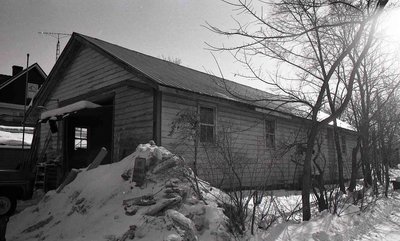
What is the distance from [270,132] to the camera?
51.9ft

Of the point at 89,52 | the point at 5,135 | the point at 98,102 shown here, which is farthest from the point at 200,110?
the point at 5,135

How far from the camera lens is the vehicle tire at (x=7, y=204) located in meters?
9.04

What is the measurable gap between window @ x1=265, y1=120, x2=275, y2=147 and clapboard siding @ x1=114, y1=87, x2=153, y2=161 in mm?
6379

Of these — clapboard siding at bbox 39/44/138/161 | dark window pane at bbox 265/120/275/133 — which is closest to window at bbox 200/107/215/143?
clapboard siding at bbox 39/44/138/161

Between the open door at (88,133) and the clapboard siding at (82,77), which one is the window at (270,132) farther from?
the open door at (88,133)

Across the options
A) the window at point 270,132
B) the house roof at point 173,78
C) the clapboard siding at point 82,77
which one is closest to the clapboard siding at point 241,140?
the window at point 270,132

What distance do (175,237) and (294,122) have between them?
13515 millimetres

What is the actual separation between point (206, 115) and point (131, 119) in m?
2.73

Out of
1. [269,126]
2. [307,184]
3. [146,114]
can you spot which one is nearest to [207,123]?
[146,114]

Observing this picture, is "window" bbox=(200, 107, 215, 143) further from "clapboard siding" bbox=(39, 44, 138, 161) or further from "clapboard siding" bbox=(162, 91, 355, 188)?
"clapboard siding" bbox=(39, 44, 138, 161)

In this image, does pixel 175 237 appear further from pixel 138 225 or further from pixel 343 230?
pixel 343 230

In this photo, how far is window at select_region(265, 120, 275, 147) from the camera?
1542cm

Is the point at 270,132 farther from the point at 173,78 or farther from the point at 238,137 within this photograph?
the point at 173,78

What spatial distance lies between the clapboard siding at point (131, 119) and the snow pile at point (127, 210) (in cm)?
252
